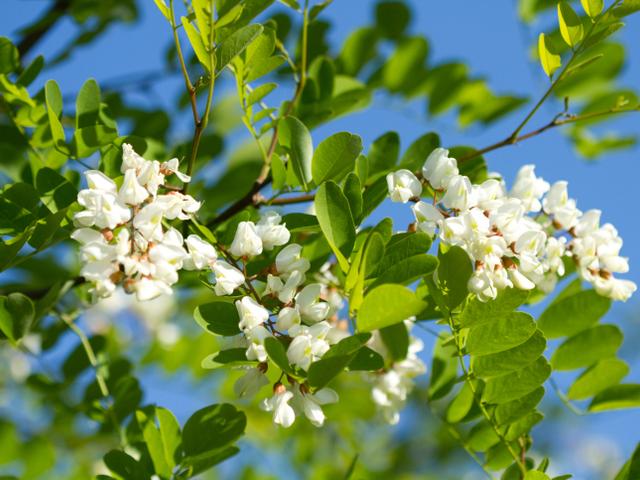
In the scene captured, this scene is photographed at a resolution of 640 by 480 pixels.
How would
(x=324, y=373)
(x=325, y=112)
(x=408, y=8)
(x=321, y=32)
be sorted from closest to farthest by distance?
(x=324, y=373) → (x=325, y=112) → (x=321, y=32) → (x=408, y=8)

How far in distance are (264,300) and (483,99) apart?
1120 millimetres

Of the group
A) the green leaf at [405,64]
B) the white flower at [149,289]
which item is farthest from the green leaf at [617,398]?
the green leaf at [405,64]

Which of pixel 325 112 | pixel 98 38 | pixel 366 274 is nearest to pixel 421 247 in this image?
pixel 366 274

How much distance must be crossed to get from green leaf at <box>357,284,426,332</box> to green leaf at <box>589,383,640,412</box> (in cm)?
61

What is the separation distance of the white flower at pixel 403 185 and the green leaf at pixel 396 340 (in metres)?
0.21

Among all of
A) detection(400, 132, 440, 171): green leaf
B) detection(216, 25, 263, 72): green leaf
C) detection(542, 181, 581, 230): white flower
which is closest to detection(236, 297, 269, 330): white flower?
detection(216, 25, 263, 72): green leaf

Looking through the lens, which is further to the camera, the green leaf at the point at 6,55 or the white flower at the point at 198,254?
the green leaf at the point at 6,55

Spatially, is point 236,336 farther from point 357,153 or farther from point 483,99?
point 483,99

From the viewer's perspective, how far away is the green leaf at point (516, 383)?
111cm

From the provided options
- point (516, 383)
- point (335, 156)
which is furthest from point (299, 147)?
point (516, 383)

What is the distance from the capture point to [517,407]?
3.80 ft

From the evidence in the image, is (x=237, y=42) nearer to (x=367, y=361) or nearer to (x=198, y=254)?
(x=198, y=254)

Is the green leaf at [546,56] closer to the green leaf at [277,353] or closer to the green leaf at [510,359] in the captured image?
the green leaf at [510,359]

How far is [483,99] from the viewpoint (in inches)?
78.0
